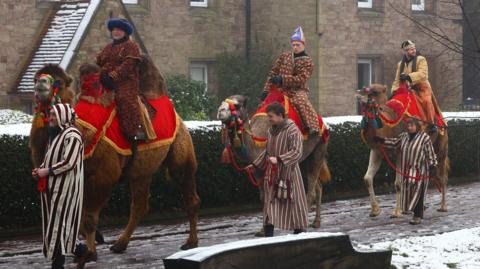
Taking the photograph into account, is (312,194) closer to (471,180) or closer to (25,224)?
(25,224)

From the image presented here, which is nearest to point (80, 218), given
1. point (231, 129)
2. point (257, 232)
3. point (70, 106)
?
point (70, 106)

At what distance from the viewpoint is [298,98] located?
1577 centimetres

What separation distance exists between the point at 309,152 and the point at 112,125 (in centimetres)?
433

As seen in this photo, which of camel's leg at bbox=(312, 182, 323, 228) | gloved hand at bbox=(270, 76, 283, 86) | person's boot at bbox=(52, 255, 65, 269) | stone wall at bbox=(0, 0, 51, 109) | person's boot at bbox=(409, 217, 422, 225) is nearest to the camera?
person's boot at bbox=(52, 255, 65, 269)

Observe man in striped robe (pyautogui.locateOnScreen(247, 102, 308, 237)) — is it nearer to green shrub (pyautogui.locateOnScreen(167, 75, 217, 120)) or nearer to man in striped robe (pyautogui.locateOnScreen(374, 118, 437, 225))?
man in striped robe (pyautogui.locateOnScreen(374, 118, 437, 225))

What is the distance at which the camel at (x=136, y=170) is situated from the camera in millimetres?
12406

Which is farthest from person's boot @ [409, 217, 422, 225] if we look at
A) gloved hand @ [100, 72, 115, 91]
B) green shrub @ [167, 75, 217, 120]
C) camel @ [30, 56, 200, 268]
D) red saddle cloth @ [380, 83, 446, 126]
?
green shrub @ [167, 75, 217, 120]

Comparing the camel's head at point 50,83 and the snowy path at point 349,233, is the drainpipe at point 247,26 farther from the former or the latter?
the camel's head at point 50,83

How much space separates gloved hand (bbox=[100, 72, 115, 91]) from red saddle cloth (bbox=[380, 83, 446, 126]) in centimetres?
614

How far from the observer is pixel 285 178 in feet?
45.6

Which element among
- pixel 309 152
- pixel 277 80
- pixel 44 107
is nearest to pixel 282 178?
pixel 277 80

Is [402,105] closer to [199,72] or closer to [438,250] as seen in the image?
[438,250]

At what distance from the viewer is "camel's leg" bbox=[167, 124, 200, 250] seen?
14102 millimetres

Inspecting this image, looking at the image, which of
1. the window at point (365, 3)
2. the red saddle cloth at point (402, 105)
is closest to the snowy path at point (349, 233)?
the red saddle cloth at point (402, 105)
